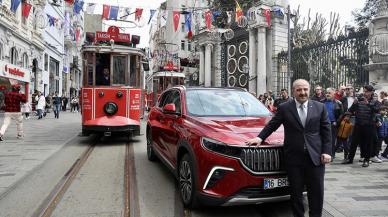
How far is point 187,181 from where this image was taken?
5.06 metres

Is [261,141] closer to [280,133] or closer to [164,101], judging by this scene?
[280,133]

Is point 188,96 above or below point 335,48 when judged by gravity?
below

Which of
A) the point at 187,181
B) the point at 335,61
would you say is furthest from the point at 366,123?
the point at 335,61

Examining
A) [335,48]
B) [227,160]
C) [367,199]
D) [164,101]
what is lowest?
[367,199]

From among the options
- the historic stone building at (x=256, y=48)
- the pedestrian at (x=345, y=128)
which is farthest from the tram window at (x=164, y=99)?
the historic stone building at (x=256, y=48)

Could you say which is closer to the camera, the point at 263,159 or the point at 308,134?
the point at 308,134

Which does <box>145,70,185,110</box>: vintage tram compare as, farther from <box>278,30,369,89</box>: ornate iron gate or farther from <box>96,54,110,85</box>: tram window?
<box>96,54,110,85</box>: tram window

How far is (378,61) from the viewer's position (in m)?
13.3

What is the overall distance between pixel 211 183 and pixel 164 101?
3.63 m

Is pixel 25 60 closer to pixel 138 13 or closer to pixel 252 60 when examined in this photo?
pixel 138 13

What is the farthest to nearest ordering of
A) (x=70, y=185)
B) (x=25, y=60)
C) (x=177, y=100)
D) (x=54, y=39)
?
1. (x=54, y=39)
2. (x=25, y=60)
3. (x=177, y=100)
4. (x=70, y=185)

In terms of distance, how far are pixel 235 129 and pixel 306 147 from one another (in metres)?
1.10

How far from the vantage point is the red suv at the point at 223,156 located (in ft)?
14.2

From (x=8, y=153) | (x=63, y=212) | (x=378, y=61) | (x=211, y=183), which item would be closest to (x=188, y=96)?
(x=211, y=183)
